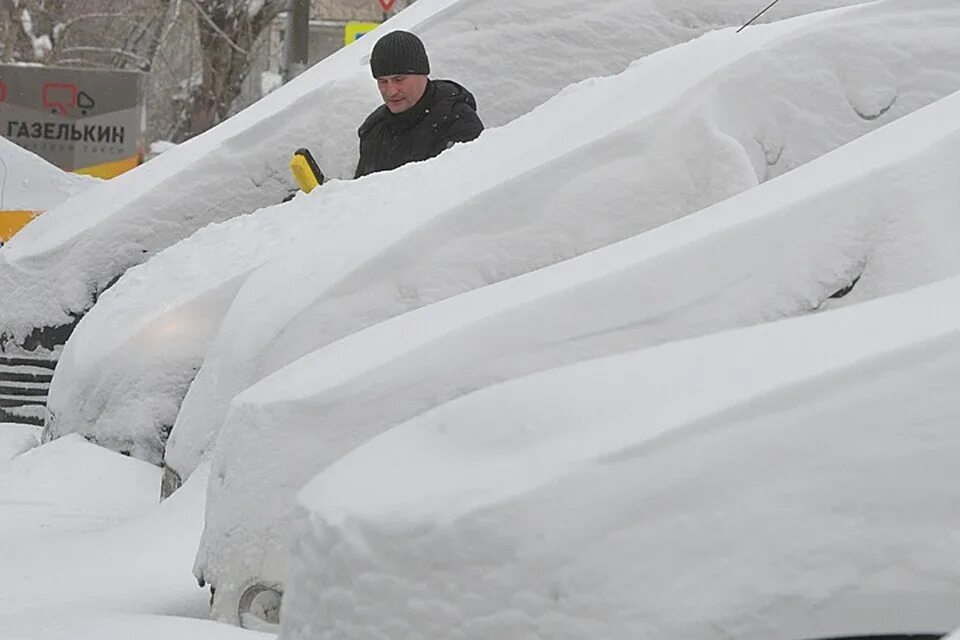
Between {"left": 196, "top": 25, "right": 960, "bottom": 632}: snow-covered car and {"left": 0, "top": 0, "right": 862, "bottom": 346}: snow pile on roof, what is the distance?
11.9 feet

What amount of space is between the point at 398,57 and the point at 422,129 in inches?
9.8

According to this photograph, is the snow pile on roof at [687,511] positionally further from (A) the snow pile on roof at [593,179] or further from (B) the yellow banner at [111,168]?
(B) the yellow banner at [111,168]

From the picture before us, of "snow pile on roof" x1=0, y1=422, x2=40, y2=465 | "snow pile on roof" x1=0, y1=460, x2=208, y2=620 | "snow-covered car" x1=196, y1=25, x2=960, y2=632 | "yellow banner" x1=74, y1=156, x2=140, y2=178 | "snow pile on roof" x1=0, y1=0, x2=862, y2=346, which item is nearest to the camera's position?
"snow-covered car" x1=196, y1=25, x2=960, y2=632

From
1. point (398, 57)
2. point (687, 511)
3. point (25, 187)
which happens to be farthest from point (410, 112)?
point (25, 187)

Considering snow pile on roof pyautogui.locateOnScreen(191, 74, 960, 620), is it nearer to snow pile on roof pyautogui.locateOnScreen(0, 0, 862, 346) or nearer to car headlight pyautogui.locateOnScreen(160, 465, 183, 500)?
car headlight pyautogui.locateOnScreen(160, 465, 183, 500)

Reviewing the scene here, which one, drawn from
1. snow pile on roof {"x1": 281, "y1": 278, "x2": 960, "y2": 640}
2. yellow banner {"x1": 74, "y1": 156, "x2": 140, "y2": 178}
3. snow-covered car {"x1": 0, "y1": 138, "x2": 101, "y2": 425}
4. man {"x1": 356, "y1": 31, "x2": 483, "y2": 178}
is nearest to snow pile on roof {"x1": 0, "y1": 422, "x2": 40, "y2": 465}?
man {"x1": 356, "y1": 31, "x2": 483, "y2": 178}

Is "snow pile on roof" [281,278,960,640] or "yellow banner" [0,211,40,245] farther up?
"snow pile on roof" [281,278,960,640]

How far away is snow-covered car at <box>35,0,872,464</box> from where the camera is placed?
4809 mm

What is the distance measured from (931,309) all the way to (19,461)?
3785 millimetres

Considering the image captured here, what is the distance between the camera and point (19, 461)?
5941mm

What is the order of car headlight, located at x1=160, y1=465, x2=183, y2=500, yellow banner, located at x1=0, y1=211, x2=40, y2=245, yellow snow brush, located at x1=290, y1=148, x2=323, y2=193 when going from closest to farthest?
car headlight, located at x1=160, y1=465, x2=183, y2=500
yellow snow brush, located at x1=290, y1=148, x2=323, y2=193
yellow banner, located at x1=0, y1=211, x2=40, y2=245

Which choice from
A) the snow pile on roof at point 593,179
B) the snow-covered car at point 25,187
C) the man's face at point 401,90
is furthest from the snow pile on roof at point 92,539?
the snow-covered car at point 25,187

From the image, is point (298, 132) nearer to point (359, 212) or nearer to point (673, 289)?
point (359, 212)

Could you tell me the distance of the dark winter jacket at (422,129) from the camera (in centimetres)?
676
